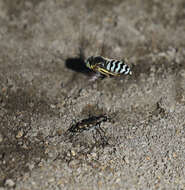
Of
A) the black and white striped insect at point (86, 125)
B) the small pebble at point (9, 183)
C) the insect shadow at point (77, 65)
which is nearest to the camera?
the small pebble at point (9, 183)

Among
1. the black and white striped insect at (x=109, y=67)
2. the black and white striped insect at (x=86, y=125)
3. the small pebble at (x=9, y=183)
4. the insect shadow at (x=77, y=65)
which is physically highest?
the black and white striped insect at (x=109, y=67)

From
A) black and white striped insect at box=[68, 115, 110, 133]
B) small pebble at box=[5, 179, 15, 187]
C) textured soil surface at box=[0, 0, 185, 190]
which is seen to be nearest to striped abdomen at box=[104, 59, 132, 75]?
textured soil surface at box=[0, 0, 185, 190]

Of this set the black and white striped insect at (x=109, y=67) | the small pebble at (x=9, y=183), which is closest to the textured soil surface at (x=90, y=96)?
the small pebble at (x=9, y=183)

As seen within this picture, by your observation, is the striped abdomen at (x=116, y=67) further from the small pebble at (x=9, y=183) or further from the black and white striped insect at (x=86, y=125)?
the small pebble at (x=9, y=183)

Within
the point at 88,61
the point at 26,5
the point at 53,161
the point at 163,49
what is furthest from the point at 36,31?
the point at 53,161

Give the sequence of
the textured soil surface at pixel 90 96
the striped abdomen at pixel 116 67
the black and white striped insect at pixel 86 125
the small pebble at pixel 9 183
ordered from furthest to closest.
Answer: the striped abdomen at pixel 116 67 < the black and white striped insect at pixel 86 125 < the textured soil surface at pixel 90 96 < the small pebble at pixel 9 183

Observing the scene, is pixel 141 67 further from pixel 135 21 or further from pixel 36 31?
pixel 36 31

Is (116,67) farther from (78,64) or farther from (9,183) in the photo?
(9,183)

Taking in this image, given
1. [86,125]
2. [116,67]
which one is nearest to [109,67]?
[116,67]

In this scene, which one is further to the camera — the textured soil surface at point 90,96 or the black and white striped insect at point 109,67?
the black and white striped insect at point 109,67
